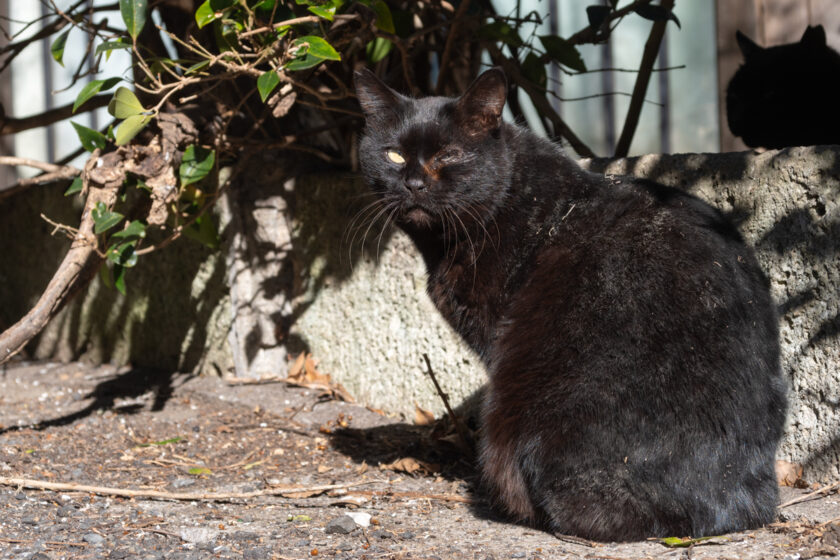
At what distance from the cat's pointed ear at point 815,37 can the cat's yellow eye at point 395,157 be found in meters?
2.39

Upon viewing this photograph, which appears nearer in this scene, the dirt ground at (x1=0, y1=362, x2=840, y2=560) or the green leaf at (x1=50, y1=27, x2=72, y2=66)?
the dirt ground at (x1=0, y1=362, x2=840, y2=560)

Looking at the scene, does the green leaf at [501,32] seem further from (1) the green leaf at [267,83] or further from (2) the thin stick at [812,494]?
(2) the thin stick at [812,494]

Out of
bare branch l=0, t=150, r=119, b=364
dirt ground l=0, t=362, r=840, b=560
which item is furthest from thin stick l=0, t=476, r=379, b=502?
bare branch l=0, t=150, r=119, b=364

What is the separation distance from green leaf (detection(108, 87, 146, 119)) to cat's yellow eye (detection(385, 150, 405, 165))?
2.85 feet

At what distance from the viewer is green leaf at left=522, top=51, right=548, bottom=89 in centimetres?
354

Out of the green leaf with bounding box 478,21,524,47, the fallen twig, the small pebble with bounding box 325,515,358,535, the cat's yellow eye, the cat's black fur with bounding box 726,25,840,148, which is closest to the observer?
the fallen twig

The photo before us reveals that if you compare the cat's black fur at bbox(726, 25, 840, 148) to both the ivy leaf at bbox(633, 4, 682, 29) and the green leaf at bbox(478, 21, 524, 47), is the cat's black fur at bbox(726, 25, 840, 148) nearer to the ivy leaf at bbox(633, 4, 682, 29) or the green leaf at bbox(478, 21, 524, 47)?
the ivy leaf at bbox(633, 4, 682, 29)

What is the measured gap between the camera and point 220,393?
4047 mm

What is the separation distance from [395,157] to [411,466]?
43.9 inches

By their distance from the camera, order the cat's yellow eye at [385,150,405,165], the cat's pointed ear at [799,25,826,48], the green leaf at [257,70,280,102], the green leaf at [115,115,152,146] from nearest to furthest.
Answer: the green leaf at [257,70,280,102]
the cat's yellow eye at [385,150,405,165]
the green leaf at [115,115,152,146]
the cat's pointed ear at [799,25,826,48]

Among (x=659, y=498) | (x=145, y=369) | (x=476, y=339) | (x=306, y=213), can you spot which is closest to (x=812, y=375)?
(x=659, y=498)

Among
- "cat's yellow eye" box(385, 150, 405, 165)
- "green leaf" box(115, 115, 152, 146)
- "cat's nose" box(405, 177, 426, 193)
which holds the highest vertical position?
"green leaf" box(115, 115, 152, 146)

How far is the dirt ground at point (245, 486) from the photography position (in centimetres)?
225

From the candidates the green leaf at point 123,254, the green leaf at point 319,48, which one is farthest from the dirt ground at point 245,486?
the green leaf at point 319,48
